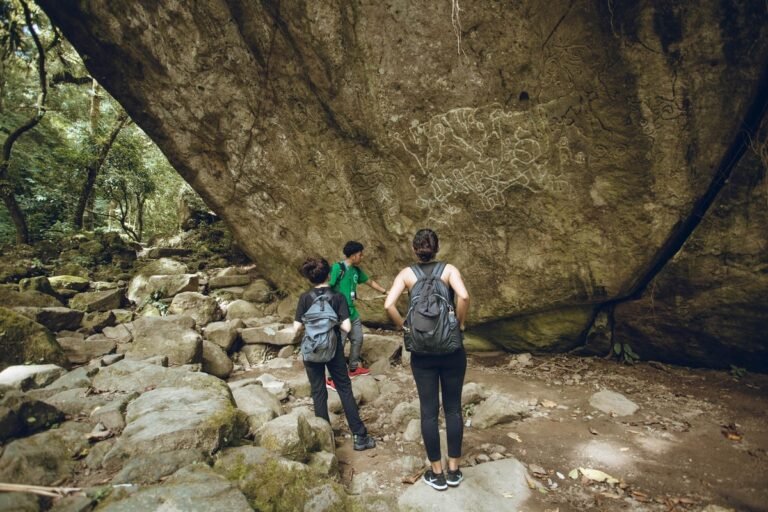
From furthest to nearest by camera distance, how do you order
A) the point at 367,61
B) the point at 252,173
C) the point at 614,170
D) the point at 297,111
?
the point at 252,173 < the point at 297,111 < the point at 367,61 < the point at 614,170

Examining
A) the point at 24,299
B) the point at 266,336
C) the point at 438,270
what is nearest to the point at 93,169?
the point at 24,299

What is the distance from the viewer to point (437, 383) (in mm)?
3098

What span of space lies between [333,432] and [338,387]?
515 mm

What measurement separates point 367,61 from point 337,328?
146 inches

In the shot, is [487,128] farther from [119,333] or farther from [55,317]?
[55,317]

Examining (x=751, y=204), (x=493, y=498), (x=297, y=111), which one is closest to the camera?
(x=493, y=498)

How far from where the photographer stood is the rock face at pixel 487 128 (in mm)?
4324

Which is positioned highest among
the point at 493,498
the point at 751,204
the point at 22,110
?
the point at 22,110

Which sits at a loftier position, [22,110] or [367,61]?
[22,110]

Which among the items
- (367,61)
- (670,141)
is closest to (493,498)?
(670,141)

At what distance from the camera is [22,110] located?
40.1 ft

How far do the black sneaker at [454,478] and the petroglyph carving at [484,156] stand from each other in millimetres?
3562

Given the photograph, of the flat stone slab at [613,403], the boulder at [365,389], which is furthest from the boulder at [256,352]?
the flat stone slab at [613,403]

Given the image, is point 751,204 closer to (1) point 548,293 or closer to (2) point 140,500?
(1) point 548,293
